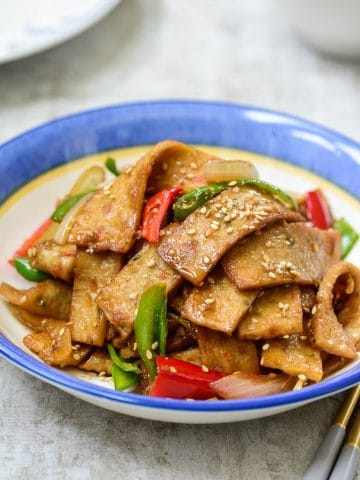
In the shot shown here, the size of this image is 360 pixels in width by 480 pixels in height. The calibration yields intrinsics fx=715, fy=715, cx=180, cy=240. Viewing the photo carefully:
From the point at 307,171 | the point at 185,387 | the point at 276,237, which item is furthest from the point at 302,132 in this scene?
the point at 185,387

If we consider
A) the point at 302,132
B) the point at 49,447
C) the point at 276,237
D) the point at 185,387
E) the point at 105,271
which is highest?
the point at 302,132

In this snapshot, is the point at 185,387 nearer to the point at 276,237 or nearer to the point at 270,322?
the point at 270,322

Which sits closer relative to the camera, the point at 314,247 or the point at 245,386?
the point at 245,386

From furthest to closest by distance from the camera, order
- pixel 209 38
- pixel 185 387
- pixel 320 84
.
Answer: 1. pixel 209 38
2. pixel 320 84
3. pixel 185 387

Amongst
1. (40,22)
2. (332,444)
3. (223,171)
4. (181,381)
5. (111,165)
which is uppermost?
(40,22)

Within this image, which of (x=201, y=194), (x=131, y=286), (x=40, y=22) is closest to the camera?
(x=131, y=286)

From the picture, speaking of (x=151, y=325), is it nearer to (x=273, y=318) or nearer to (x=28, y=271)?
(x=273, y=318)

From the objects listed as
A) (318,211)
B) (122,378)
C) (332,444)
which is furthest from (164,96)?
(332,444)

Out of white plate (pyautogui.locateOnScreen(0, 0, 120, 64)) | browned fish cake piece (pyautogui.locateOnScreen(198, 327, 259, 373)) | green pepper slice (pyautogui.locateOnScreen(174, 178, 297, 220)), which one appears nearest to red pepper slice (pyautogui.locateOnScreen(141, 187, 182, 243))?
green pepper slice (pyautogui.locateOnScreen(174, 178, 297, 220))
